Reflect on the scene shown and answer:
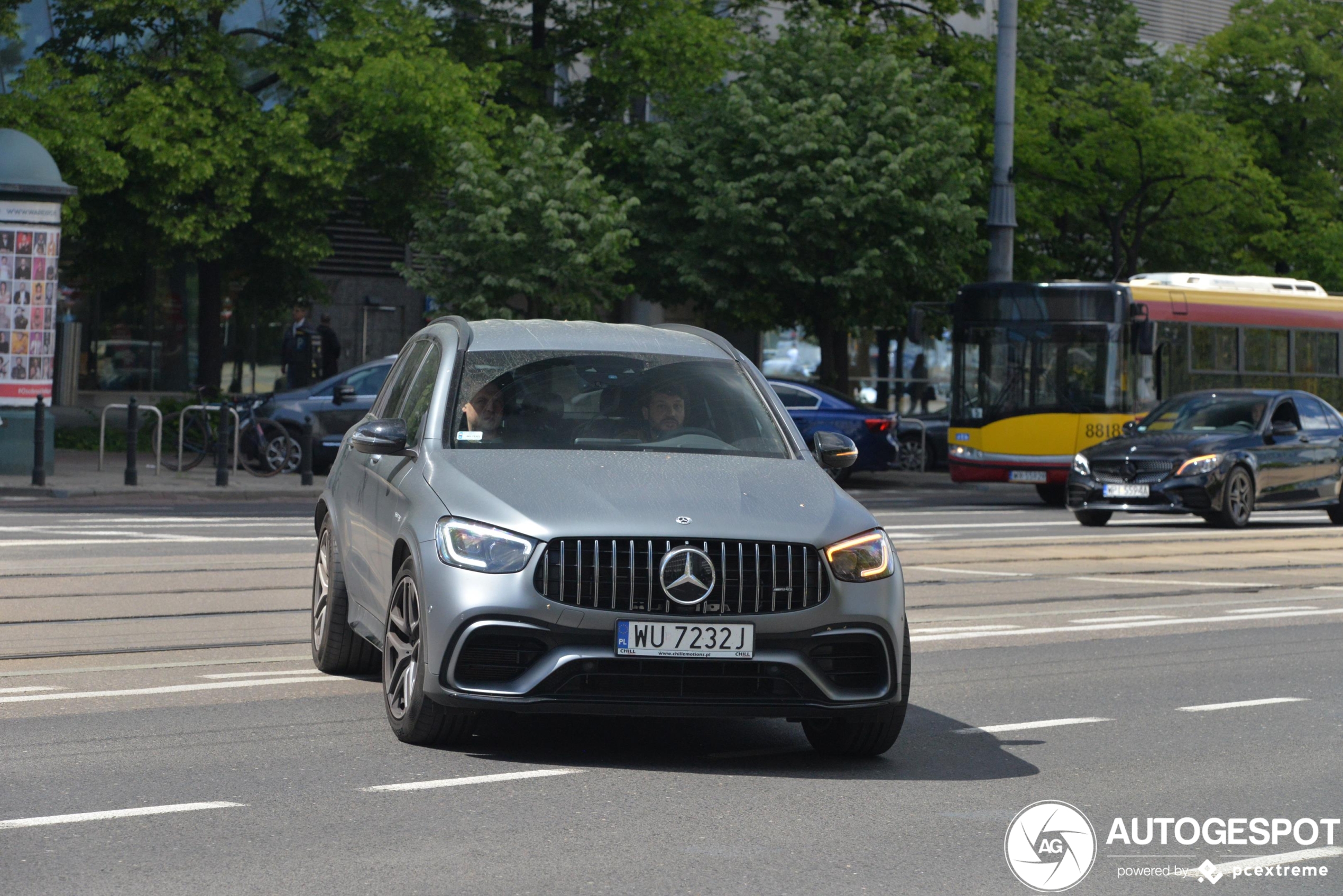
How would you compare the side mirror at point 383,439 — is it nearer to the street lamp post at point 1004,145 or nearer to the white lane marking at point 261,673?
the white lane marking at point 261,673

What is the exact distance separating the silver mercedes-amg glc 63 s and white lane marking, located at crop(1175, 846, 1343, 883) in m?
1.49

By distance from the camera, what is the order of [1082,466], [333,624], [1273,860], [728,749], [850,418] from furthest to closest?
[850,418]
[1082,466]
[333,624]
[728,749]
[1273,860]

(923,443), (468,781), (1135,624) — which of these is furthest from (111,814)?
(923,443)

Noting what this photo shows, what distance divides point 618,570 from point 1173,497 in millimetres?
15130

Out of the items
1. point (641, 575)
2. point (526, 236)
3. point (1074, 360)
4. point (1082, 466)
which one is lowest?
point (1082, 466)

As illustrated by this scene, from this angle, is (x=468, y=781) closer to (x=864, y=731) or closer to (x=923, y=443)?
(x=864, y=731)

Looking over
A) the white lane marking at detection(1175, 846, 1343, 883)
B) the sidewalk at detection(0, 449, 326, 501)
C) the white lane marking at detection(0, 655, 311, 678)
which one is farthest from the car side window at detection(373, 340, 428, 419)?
the sidewalk at detection(0, 449, 326, 501)

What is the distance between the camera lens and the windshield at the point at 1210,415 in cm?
2194

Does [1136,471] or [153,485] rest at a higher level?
[1136,471]

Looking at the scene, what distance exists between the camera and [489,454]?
285 inches

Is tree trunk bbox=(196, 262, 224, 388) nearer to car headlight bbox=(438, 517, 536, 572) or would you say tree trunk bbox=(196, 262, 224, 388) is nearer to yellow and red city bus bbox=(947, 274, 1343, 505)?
yellow and red city bus bbox=(947, 274, 1343, 505)

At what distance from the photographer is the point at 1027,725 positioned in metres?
8.13

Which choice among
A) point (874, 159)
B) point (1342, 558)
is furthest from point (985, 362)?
point (1342, 558)

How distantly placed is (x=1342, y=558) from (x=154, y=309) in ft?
81.7
